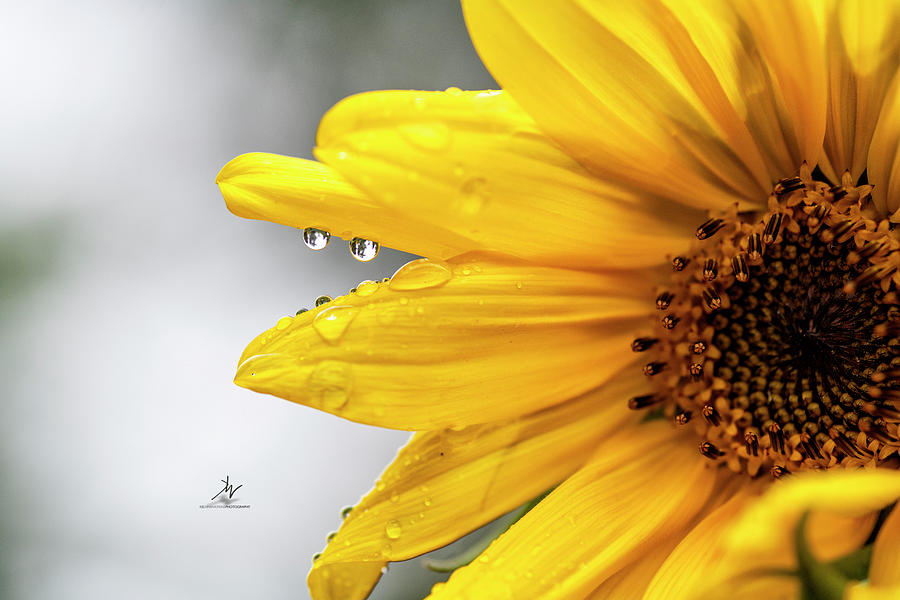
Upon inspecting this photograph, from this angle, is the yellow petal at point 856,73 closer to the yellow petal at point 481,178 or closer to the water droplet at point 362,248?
the yellow petal at point 481,178

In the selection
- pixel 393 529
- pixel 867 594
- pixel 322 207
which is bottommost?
pixel 867 594

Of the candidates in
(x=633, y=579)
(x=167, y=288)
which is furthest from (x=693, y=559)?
(x=167, y=288)

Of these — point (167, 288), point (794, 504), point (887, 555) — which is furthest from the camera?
point (167, 288)

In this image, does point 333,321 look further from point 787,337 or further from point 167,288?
point 167,288

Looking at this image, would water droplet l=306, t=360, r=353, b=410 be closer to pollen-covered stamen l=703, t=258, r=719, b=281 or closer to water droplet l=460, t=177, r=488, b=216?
water droplet l=460, t=177, r=488, b=216
